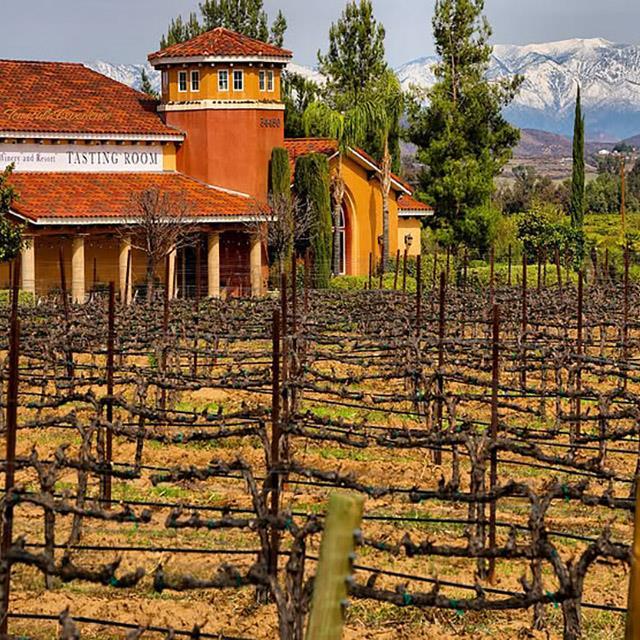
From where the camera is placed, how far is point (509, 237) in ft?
203

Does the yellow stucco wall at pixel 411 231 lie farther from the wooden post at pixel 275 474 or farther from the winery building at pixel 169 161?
the wooden post at pixel 275 474

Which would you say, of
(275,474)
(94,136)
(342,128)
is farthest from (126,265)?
(275,474)

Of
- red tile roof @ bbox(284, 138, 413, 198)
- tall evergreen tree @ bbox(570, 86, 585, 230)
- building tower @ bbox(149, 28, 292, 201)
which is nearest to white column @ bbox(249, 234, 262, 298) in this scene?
building tower @ bbox(149, 28, 292, 201)

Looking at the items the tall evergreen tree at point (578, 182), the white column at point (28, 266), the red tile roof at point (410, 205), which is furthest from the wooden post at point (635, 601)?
the tall evergreen tree at point (578, 182)

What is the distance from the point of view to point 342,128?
50.4 m

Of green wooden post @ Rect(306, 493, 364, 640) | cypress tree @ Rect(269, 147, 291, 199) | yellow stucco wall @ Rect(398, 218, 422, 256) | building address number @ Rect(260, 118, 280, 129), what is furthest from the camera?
yellow stucco wall @ Rect(398, 218, 422, 256)

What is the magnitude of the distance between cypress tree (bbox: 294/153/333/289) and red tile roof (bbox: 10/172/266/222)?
2009 mm

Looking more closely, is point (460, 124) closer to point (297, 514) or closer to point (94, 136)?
point (94, 136)

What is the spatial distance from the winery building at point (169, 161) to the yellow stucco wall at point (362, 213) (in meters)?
0.05

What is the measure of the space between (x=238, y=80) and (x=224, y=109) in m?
1.11

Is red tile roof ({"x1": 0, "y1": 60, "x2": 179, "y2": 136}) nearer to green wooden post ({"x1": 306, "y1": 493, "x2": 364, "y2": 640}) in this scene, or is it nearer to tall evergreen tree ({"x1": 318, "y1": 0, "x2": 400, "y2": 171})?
tall evergreen tree ({"x1": 318, "y1": 0, "x2": 400, "y2": 171})

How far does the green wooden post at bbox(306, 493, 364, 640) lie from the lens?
5160 mm

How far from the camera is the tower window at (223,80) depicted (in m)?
48.1

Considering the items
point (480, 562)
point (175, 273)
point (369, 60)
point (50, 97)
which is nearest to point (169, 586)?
point (480, 562)
